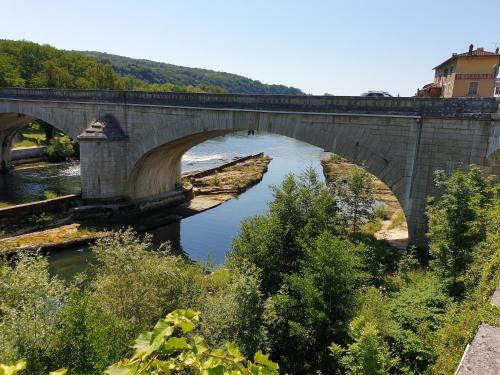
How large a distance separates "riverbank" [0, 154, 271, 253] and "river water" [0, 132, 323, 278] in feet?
2.21

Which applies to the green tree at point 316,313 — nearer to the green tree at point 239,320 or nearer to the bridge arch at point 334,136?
the green tree at point 239,320

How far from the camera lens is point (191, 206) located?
31922mm

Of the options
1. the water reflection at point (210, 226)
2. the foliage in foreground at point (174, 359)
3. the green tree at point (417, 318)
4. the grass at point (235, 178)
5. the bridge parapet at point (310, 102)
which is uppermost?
the bridge parapet at point (310, 102)

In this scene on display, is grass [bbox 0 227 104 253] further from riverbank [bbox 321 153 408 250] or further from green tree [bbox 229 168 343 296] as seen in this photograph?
riverbank [bbox 321 153 408 250]

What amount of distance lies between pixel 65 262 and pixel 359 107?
17569 millimetres

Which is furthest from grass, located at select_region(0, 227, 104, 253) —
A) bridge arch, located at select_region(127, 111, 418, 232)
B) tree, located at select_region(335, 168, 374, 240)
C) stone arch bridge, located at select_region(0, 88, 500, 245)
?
tree, located at select_region(335, 168, 374, 240)

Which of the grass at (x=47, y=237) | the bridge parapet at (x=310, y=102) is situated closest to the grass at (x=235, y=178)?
the bridge parapet at (x=310, y=102)

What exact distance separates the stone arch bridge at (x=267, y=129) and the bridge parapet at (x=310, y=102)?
0.04 meters

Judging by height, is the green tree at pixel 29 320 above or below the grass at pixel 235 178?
above

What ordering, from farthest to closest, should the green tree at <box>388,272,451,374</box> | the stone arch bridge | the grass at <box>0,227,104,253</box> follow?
the grass at <box>0,227,104,253</box> → the stone arch bridge → the green tree at <box>388,272,451,374</box>

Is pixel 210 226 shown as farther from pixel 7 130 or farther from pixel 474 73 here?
pixel 7 130

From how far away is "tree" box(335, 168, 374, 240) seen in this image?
17336 mm

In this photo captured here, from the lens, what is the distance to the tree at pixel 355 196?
1734cm

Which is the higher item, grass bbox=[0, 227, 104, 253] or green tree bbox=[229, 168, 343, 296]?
green tree bbox=[229, 168, 343, 296]
